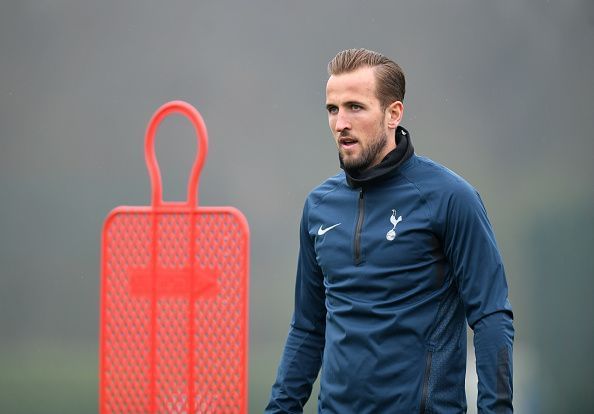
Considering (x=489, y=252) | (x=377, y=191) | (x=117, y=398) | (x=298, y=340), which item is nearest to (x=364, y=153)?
(x=377, y=191)

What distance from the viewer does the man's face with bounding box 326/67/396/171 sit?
5.53 feet

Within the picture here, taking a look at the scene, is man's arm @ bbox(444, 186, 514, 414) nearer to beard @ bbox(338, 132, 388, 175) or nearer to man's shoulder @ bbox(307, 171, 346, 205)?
beard @ bbox(338, 132, 388, 175)

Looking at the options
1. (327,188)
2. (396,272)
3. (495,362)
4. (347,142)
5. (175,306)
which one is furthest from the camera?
(175,306)

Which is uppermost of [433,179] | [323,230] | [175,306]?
[433,179]

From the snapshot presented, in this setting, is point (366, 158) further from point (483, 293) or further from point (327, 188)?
point (483, 293)

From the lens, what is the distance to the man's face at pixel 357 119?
1.69 meters

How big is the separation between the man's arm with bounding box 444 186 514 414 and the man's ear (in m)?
0.25

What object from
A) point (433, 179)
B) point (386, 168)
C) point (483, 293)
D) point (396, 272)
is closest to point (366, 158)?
point (386, 168)

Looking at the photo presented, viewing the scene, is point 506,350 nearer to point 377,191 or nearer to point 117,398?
point 377,191

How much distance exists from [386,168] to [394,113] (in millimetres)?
153

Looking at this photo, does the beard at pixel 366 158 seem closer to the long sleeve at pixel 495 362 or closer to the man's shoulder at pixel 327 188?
the man's shoulder at pixel 327 188

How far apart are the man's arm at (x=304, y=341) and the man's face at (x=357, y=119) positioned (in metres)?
0.23

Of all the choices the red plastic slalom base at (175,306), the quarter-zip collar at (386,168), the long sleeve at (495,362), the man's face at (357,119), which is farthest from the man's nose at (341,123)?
the red plastic slalom base at (175,306)

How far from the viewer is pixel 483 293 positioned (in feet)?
4.94
